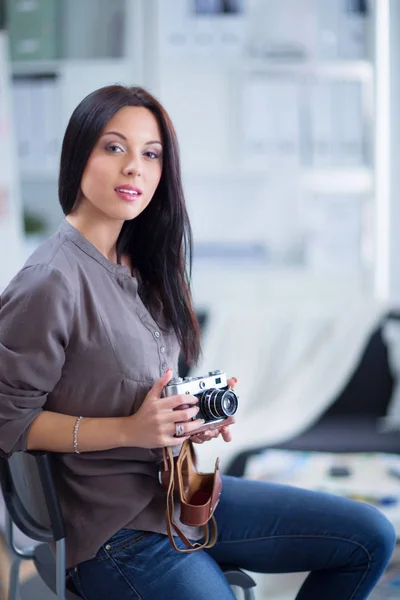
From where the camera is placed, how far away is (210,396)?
44.7 inches

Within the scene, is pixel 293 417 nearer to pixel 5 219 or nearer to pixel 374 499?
pixel 374 499

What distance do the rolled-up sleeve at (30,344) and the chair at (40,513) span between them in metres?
0.07

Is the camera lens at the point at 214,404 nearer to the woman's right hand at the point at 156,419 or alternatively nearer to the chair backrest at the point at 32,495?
the woman's right hand at the point at 156,419

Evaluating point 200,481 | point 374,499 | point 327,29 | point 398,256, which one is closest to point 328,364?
point 398,256

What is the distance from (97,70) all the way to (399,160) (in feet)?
3.96

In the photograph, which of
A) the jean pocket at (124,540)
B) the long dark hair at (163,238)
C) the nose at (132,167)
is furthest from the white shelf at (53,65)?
the jean pocket at (124,540)

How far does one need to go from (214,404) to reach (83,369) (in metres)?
0.20

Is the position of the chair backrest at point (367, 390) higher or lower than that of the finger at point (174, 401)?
lower

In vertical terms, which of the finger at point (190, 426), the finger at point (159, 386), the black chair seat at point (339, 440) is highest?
the finger at point (159, 386)

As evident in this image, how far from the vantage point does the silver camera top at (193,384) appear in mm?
1088

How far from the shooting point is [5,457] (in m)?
1.18

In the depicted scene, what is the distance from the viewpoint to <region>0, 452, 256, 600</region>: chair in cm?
112

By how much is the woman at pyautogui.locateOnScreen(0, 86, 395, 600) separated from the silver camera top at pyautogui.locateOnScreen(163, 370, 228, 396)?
0.02 meters

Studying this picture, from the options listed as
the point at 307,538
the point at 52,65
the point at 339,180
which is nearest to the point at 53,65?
the point at 52,65
